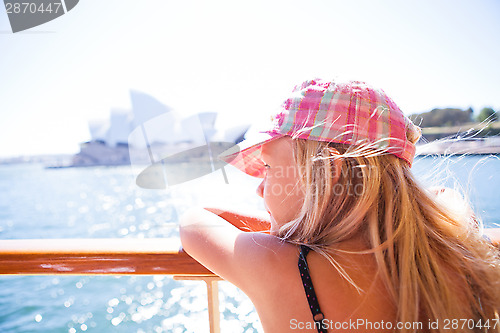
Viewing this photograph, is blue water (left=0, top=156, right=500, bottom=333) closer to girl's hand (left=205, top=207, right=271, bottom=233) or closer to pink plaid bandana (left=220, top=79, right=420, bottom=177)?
girl's hand (left=205, top=207, right=271, bottom=233)

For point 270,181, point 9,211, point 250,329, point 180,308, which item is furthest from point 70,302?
point 9,211

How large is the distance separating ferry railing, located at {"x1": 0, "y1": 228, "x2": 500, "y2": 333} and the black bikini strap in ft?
1.08

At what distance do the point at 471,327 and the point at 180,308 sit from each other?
24.4 ft

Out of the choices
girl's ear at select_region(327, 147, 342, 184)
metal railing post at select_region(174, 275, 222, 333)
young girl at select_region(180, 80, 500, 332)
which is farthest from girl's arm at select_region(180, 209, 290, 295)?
girl's ear at select_region(327, 147, 342, 184)

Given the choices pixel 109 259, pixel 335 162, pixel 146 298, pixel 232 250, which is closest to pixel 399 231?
pixel 335 162

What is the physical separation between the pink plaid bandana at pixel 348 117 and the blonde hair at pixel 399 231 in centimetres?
3

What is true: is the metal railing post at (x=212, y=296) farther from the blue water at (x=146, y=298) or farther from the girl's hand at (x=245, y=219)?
the blue water at (x=146, y=298)

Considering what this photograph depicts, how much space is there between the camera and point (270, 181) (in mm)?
938

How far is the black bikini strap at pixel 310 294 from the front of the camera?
708mm

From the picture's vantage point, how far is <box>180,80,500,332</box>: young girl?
2.38 feet

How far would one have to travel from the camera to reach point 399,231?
0.80m

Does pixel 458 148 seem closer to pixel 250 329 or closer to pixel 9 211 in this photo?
pixel 250 329

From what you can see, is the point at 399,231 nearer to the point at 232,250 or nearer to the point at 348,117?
the point at 348,117

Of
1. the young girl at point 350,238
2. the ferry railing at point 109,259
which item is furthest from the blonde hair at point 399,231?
the ferry railing at point 109,259
